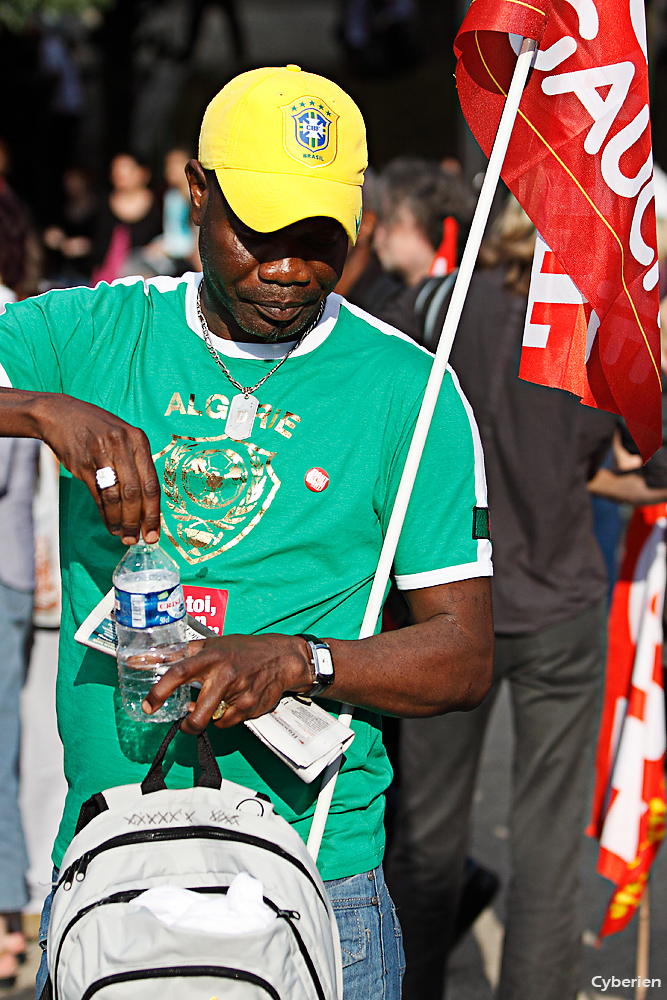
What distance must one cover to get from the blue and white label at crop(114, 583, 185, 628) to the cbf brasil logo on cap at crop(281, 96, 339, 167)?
2.46 feet

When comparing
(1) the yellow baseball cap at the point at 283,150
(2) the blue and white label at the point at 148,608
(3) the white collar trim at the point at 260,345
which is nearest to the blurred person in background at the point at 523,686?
(3) the white collar trim at the point at 260,345

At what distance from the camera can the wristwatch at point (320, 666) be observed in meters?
1.78

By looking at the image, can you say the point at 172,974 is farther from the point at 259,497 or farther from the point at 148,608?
the point at 259,497

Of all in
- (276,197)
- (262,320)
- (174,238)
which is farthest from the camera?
(174,238)

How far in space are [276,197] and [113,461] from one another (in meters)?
0.53

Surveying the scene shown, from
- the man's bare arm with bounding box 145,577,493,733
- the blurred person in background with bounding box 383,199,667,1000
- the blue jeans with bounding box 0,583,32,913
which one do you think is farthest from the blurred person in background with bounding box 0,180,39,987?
the man's bare arm with bounding box 145,577,493,733

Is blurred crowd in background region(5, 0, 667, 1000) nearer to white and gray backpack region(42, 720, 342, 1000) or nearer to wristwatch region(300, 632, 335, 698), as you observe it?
white and gray backpack region(42, 720, 342, 1000)

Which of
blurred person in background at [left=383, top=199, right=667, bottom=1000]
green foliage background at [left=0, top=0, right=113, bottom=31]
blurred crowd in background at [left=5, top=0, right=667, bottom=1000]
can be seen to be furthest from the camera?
green foliage background at [left=0, top=0, right=113, bottom=31]

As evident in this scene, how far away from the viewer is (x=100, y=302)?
1.99 meters

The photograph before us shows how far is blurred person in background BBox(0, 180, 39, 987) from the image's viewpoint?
369 cm

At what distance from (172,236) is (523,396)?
4.41 metres

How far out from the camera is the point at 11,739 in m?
3.88

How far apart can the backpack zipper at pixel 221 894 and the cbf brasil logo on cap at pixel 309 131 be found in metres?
1.17

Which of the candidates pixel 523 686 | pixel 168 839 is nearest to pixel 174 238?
pixel 523 686
